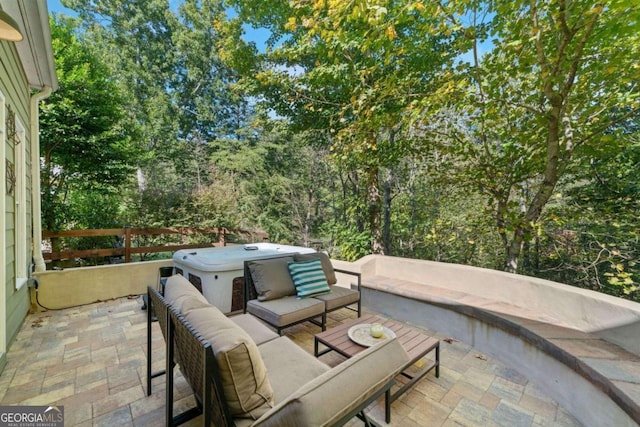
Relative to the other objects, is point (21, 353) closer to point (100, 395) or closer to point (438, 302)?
point (100, 395)

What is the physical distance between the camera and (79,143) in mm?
5133

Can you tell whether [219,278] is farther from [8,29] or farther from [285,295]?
[8,29]

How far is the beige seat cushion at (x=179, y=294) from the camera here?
1.63 metres

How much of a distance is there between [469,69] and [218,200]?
5.51m

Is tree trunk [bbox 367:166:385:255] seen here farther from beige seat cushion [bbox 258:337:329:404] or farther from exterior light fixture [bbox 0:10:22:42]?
exterior light fixture [bbox 0:10:22:42]

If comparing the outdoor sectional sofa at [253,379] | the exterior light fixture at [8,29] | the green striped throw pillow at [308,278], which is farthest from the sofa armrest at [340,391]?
the exterior light fixture at [8,29]

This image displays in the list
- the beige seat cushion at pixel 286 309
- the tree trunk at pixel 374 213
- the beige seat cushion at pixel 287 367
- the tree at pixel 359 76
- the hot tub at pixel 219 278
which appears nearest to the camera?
the beige seat cushion at pixel 287 367

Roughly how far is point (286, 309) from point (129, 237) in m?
3.40

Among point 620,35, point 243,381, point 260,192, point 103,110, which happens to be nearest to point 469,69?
point 620,35

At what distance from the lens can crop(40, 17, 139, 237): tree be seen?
190 inches

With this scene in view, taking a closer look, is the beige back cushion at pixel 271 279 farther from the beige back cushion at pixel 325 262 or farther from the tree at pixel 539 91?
the tree at pixel 539 91

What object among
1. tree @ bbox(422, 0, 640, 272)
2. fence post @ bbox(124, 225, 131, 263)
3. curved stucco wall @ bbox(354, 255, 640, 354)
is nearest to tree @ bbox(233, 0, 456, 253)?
tree @ bbox(422, 0, 640, 272)

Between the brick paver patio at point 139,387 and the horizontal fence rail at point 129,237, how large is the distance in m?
1.44

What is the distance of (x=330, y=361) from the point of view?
255 centimetres
